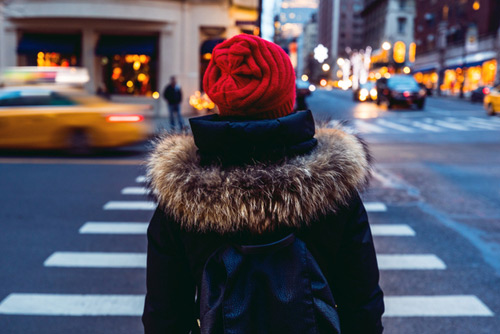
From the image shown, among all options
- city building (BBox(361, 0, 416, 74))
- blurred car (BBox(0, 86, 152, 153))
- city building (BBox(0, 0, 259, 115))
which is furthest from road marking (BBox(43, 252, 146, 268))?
city building (BBox(361, 0, 416, 74))

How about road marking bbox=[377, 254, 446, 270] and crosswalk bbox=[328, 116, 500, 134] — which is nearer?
road marking bbox=[377, 254, 446, 270]

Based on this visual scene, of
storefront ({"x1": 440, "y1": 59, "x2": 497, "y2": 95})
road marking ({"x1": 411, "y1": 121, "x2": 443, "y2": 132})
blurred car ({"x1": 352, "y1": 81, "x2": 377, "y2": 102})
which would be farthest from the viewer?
storefront ({"x1": 440, "y1": 59, "x2": 497, "y2": 95})

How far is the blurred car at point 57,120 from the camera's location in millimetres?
12508

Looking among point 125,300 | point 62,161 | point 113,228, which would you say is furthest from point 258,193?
point 62,161

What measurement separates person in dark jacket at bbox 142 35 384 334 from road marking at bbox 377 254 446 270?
3.94m

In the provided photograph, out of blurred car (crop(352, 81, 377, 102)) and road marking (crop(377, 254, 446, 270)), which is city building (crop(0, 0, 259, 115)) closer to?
blurred car (crop(352, 81, 377, 102))

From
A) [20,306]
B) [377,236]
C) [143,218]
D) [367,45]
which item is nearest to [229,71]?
[20,306]

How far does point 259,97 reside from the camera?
1.82m

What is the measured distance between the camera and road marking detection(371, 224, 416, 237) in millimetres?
6910

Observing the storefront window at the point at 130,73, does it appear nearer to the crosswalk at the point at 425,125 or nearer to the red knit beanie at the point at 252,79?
the crosswalk at the point at 425,125

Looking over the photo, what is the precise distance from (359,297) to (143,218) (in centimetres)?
603

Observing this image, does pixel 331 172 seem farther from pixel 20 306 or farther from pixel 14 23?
pixel 14 23

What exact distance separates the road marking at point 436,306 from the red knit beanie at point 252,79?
10.3ft

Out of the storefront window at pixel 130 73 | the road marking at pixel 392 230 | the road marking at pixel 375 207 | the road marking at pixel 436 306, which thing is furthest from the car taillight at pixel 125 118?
the storefront window at pixel 130 73
